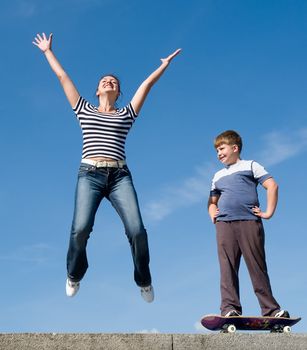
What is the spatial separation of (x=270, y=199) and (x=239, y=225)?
49 cm

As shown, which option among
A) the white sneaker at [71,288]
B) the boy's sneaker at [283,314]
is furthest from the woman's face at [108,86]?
the boy's sneaker at [283,314]

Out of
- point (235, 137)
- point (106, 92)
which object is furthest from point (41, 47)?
point (235, 137)

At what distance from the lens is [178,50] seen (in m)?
7.89

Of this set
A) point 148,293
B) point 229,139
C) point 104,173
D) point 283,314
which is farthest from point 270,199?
point 104,173

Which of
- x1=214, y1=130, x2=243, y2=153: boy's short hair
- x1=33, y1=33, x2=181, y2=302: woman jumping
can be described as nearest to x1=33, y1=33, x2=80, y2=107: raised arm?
x1=33, y1=33, x2=181, y2=302: woman jumping

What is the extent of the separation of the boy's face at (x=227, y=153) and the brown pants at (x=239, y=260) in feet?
2.62

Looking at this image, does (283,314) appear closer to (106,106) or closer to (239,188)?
(239,188)

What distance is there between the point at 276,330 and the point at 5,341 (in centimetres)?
311

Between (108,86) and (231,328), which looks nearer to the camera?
(231,328)

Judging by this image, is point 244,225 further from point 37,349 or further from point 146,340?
point 37,349

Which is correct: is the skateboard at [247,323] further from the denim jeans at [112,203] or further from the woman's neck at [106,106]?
the woman's neck at [106,106]

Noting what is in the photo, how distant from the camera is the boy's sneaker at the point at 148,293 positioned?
23.2ft

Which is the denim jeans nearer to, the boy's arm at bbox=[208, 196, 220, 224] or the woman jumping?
the woman jumping

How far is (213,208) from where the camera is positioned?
7.61 metres
